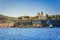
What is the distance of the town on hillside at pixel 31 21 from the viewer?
12.2 ft

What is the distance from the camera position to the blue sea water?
361 cm

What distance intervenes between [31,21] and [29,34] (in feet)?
0.94

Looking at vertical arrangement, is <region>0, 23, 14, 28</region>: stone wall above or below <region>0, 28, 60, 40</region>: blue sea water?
above

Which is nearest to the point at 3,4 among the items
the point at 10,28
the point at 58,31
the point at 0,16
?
the point at 0,16

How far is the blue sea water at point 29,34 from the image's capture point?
3.61 metres

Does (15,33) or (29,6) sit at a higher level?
(29,6)

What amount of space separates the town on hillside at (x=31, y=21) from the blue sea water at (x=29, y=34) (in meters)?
0.08

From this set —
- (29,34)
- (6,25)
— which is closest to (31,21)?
(29,34)

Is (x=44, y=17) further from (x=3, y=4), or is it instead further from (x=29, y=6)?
(x=3, y=4)

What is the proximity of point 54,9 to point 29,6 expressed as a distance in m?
0.50

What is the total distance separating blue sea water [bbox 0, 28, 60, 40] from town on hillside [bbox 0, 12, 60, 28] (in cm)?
8

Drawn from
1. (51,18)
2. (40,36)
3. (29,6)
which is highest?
(29,6)

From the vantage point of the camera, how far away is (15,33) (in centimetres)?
366

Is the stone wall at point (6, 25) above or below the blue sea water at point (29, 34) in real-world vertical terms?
above
